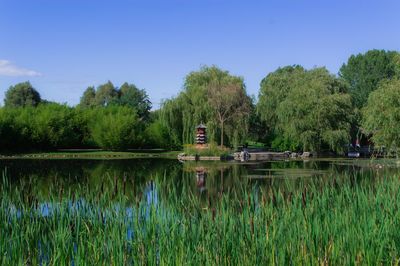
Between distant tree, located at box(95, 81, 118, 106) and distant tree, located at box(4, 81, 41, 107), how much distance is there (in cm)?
843

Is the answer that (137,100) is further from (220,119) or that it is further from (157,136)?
(220,119)

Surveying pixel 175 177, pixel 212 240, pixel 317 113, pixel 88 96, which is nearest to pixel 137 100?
pixel 88 96

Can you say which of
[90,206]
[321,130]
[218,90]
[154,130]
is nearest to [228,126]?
[218,90]

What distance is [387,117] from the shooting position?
19.8 m

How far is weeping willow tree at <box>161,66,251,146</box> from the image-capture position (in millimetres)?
37219

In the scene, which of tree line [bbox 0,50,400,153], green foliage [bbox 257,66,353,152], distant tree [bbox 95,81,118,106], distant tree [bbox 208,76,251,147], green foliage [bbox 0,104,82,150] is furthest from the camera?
distant tree [bbox 95,81,118,106]

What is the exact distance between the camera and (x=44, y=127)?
4097cm

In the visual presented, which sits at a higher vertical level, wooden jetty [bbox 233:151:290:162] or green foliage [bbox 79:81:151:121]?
green foliage [bbox 79:81:151:121]

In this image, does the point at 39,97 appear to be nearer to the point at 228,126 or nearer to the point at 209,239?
the point at 228,126

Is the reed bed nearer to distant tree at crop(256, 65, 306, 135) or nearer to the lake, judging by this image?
→ the lake

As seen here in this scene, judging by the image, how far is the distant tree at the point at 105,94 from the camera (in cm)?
6650

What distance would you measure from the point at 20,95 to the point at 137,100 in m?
13.3

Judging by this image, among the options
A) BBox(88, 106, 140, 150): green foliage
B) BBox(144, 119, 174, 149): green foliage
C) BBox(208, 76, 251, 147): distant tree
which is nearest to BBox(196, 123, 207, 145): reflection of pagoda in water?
BBox(208, 76, 251, 147): distant tree

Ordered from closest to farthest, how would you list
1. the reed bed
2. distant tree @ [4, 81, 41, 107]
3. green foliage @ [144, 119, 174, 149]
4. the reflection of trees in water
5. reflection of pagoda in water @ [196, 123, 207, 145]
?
the reed bed → the reflection of trees in water → reflection of pagoda in water @ [196, 123, 207, 145] → green foliage @ [144, 119, 174, 149] → distant tree @ [4, 81, 41, 107]
